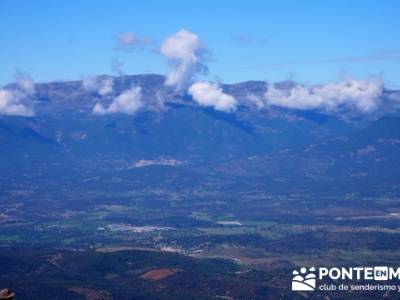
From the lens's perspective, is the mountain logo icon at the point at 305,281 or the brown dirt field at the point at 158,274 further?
the brown dirt field at the point at 158,274

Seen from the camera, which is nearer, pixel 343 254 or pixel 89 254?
pixel 89 254

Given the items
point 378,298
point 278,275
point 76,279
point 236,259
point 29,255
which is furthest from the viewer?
point 236,259

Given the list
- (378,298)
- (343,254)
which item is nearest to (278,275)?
(378,298)

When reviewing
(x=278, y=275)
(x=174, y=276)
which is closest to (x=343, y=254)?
(x=278, y=275)

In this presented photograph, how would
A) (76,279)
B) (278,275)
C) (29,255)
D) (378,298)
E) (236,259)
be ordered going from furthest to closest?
(236,259) < (29,255) < (278,275) < (76,279) < (378,298)

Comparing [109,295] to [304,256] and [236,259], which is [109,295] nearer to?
[236,259]

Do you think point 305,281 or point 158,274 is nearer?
point 305,281

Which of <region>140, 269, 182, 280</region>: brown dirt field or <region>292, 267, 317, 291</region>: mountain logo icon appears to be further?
<region>140, 269, 182, 280</region>: brown dirt field
